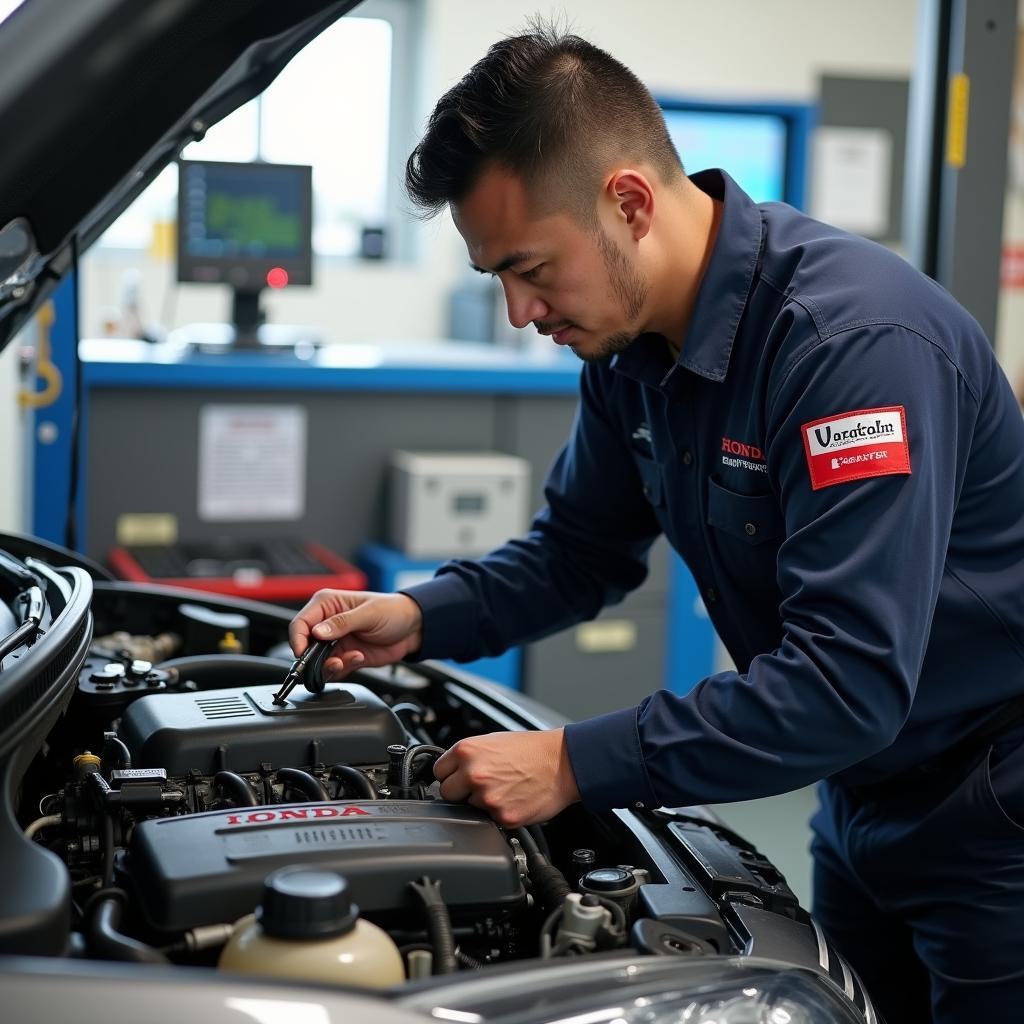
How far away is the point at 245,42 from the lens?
1438mm

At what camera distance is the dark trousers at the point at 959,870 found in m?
1.46

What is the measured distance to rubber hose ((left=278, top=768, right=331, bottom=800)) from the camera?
1293mm

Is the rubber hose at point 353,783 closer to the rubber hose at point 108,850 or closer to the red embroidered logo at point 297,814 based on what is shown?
the red embroidered logo at point 297,814

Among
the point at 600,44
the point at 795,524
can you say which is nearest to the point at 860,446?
the point at 795,524

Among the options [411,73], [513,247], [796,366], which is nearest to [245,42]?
[513,247]

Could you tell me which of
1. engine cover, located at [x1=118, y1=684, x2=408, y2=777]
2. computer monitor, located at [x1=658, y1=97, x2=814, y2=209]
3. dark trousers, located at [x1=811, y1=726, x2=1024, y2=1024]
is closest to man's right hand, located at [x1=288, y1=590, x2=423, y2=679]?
engine cover, located at [x1=118, y1=684, x2=408, y2=777]

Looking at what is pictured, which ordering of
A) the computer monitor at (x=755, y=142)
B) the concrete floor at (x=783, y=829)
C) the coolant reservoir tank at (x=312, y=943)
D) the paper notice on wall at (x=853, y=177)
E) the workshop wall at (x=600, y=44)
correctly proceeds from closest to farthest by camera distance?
the coolant reservoir tank at (x=312, y=943), the concrete floor at (x=783, y=829), the computer monitor at (x=755, y=142), the workshop wall at (x=600, y=44), the paper notice on wall at (x=853, y=177)

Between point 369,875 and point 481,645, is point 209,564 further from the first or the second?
point 369,875

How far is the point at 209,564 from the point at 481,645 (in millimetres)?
1891

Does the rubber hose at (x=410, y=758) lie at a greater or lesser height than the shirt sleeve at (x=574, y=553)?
lesser

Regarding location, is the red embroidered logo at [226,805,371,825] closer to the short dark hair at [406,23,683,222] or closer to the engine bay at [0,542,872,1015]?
the engine bay at [0,542,872,1015]

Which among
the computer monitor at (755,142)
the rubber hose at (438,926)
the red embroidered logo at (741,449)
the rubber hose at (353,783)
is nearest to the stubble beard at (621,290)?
the red embroidered logo at (741,449)

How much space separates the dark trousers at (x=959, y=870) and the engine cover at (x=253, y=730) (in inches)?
22.8

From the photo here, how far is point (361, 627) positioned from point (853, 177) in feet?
21.0
